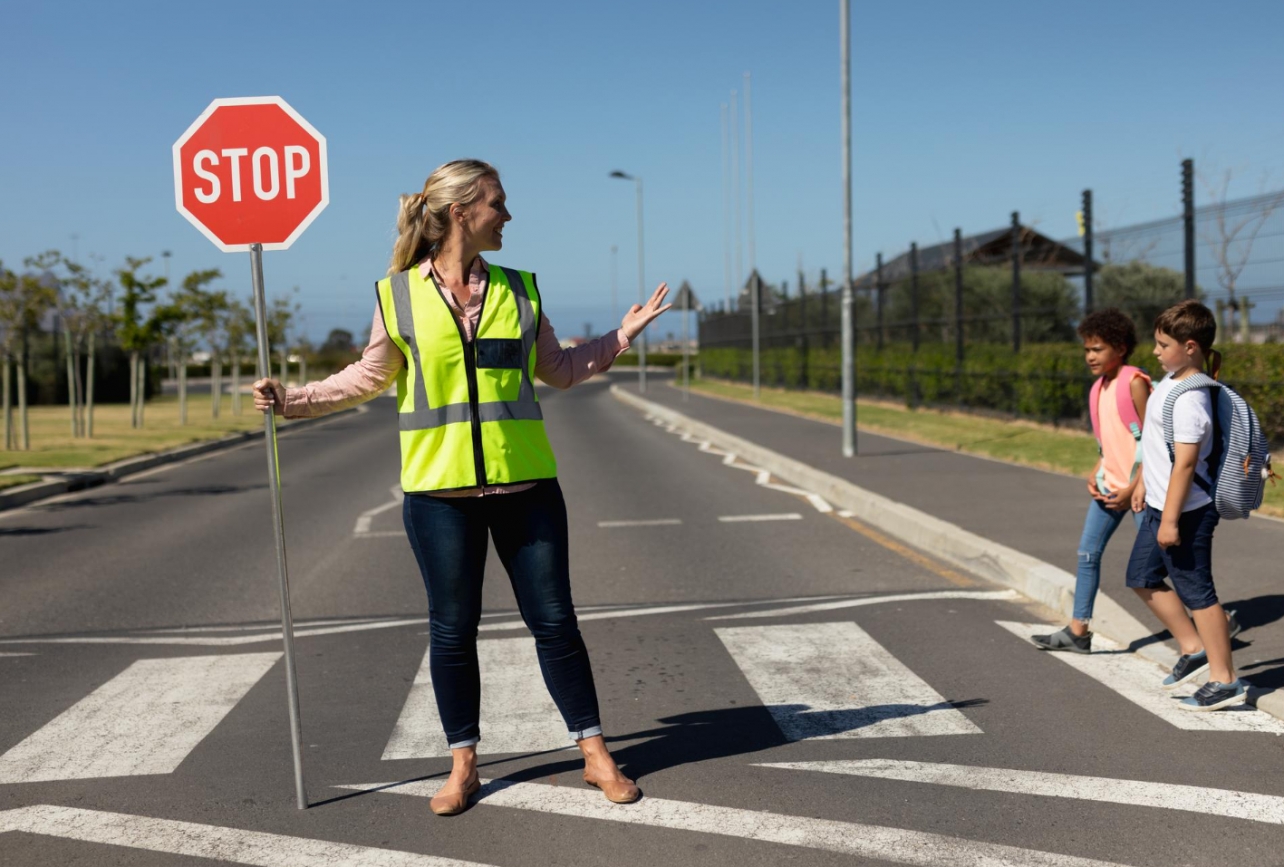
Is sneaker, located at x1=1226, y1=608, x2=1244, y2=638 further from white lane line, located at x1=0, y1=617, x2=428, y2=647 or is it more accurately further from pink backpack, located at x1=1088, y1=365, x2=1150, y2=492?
white lane line, located at x1=0, y1=617, x2=428, y2=647

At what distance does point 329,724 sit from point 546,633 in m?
1.40

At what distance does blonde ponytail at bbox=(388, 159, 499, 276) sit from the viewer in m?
4.00

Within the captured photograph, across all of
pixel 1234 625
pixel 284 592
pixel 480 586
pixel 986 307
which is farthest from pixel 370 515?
pixel 986 307

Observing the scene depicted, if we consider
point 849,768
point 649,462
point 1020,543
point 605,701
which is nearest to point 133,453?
point 649,462

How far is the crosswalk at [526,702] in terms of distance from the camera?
475 centimetres

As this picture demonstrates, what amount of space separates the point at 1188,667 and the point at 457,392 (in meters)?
3.21

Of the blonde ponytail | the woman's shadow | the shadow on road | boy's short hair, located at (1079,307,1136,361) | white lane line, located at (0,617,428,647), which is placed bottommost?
the shadow on road

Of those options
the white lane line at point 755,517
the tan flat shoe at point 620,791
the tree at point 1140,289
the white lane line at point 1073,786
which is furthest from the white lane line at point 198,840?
the tree at point 1140,289

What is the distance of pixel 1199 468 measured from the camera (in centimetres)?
502

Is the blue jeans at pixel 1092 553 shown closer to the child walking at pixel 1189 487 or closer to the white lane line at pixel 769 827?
the child walking at pixel 1189 487

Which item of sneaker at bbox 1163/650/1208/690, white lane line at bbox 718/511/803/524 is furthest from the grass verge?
sneaker at bbox 1163/650/1208/690

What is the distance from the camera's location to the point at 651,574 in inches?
337

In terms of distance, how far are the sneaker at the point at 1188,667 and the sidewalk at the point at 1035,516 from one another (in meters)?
0.23

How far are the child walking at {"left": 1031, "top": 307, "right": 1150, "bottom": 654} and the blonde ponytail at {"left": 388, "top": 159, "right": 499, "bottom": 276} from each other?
2.90 meters
